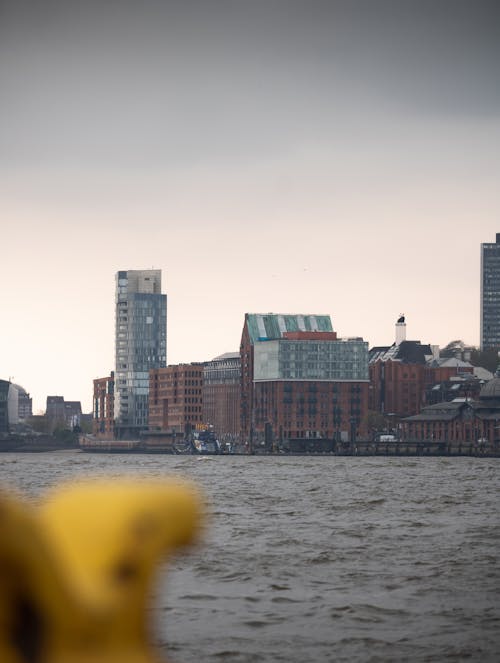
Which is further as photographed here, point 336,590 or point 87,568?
point 336,590

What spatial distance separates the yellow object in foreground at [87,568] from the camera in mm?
2031

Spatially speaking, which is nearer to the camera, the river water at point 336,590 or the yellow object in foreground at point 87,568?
the yellow object in foreground at point 87,568

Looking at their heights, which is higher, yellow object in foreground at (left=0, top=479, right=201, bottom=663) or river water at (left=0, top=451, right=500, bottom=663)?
yellow object in foreground at (left=0, top=479, right=201, bottom=663)

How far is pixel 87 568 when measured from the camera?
212 cm

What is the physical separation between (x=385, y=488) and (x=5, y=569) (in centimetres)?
9538

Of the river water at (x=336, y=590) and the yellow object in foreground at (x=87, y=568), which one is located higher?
the yellow object in foreground at (x=87, y=568)

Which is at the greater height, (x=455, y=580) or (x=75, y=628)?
(x=75, y=628)

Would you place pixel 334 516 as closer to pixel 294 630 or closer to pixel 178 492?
pixel 294 630

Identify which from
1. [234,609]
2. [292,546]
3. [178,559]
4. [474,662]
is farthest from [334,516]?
[474,662]

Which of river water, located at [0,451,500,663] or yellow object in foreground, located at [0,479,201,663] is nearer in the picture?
yellow object in foreground, located at [0,479,201,663]

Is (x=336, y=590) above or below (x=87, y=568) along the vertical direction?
below

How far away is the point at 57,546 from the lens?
211 centimetres

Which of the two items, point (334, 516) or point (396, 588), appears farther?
point (334, 516)

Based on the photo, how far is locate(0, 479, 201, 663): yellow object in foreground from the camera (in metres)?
2.03
